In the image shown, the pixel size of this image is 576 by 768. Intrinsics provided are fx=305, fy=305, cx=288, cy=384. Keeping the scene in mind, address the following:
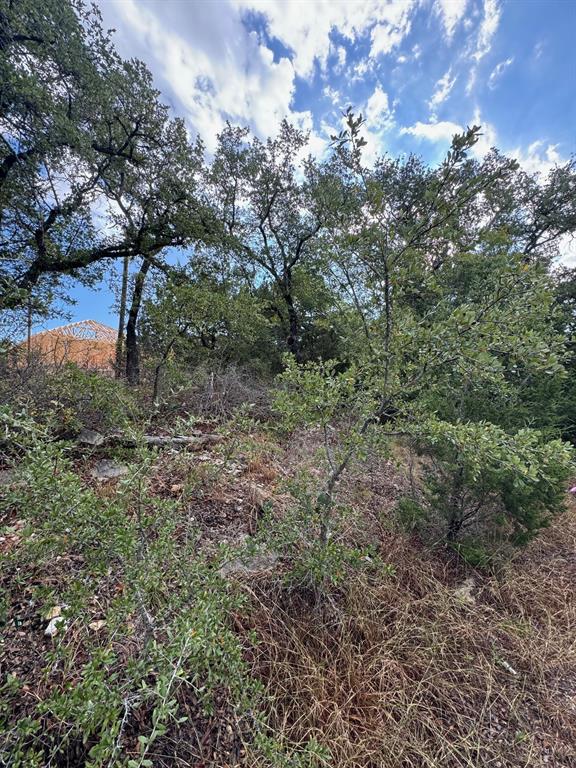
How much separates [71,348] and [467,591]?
19.4 feet

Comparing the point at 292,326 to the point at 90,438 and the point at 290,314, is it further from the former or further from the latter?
the point at 90,438

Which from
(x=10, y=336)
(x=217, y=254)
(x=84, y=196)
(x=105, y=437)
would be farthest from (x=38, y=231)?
(x=105, y=437)

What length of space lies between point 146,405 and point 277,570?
3.02m

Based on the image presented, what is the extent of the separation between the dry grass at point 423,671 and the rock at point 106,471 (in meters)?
1.71

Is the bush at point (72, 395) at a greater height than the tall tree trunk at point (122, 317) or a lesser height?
lesser

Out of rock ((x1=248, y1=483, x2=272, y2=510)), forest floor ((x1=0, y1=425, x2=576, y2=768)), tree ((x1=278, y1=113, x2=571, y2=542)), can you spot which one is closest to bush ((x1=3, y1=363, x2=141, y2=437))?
forest floor ((x1=0, y1=425, x2=576, y2=768))

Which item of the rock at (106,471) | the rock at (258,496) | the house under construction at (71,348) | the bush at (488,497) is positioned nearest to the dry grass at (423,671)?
the bush at (488,497)

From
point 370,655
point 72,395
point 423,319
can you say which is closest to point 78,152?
point 72,395

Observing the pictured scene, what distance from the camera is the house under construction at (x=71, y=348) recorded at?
3902 mm

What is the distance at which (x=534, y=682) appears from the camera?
1621 millimetres

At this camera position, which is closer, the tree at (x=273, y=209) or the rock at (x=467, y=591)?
the rock at (x=467, y=591)

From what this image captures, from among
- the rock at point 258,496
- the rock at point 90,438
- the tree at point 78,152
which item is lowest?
the rock at point 258,496

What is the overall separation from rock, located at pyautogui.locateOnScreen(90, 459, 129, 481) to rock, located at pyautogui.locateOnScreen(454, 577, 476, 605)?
2.73m

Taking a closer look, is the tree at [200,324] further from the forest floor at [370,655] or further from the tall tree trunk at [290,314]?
the forest floor at [370,655]
